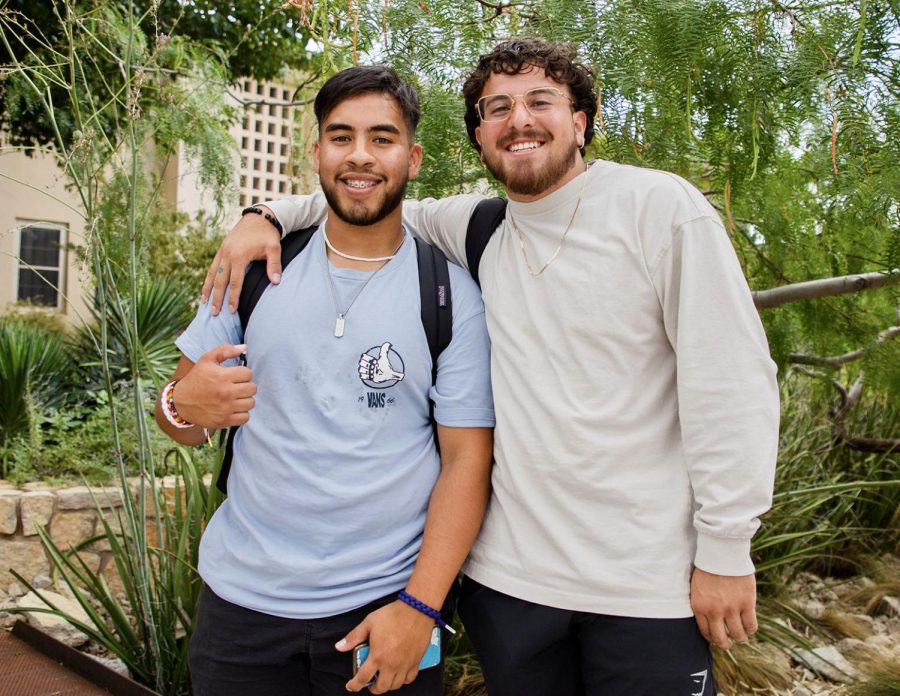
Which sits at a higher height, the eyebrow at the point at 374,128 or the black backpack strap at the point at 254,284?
the eyebrow at the point at 374,128

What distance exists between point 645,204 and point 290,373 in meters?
0.90

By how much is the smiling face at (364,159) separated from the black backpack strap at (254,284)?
16cm

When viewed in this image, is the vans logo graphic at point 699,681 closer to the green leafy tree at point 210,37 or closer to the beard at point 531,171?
the beard at point 531,171

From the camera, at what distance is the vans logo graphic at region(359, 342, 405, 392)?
6.63ft

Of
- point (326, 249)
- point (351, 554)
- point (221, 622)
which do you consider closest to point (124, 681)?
point (221, 622)

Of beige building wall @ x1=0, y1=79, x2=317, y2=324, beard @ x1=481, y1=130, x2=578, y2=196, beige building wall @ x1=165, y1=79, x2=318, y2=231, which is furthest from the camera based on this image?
beige building wall @ x1=0, y1=79, x2=317, y2=324

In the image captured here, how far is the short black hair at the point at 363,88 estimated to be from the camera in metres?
2.17

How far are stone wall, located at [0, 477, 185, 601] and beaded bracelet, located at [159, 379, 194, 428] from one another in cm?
334

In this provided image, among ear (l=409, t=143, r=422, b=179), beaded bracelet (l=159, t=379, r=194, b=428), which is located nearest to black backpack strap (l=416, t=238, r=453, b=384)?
ear (l=409, t=143, r=422, b=179)

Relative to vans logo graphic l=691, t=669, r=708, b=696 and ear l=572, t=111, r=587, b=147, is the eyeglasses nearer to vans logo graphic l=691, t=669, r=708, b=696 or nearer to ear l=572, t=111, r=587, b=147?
ear l=572, t=111, r=587, b=147

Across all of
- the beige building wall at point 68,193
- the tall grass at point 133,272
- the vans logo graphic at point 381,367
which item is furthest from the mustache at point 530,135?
the beige building wall at point 68,193

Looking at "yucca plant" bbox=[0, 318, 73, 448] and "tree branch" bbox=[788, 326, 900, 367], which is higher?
"tree branch" bbox=[788, 326, 900, 367]

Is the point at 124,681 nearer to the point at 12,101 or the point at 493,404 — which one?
the point at 493,404

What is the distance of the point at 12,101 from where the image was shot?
180 inches
